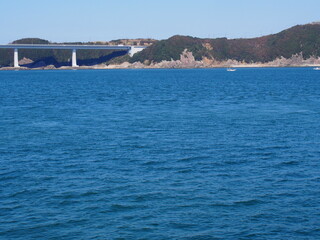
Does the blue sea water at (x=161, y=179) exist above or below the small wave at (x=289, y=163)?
below

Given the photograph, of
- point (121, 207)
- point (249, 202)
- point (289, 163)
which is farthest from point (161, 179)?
point (289, 163)

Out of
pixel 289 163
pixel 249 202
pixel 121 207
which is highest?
pixel 289 163

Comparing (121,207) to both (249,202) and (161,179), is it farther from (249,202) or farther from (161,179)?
(249,202)

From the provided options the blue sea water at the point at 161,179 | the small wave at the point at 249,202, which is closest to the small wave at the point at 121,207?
the blue sea water at the point at 161,179

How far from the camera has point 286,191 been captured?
60.7 ft

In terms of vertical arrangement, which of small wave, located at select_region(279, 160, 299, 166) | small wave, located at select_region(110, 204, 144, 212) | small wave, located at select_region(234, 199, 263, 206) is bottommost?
small wave, located at select_region(110, 204, 144, 212)

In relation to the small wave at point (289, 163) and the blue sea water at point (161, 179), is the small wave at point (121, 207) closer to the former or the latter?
the blue sea water at point (161, 179)

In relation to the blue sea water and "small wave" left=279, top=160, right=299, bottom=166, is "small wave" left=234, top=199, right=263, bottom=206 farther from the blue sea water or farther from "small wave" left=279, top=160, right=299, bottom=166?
"small wave" left=279, top=160, right=299, bottom=166

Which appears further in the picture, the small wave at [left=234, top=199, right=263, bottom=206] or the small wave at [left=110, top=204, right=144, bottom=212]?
the small wave at [left=234, top=199, right=263, bottom=206]

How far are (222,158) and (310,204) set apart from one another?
722 cm

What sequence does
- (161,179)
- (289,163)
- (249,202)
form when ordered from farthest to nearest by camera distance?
(289,163) → (161,179) → (249,202)

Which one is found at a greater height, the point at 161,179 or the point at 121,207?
the point at 161,179

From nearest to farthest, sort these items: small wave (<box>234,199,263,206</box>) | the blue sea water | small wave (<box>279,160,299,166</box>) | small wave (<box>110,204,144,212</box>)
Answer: the blue sea water < small wave (<box>110,204,144,212</box>) < small wave (<box>234,199,263,206</box>) < small wave (<box>279,160,299,166</box>)

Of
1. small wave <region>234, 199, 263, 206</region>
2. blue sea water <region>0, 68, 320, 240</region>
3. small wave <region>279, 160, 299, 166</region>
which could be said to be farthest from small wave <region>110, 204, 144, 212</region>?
small wave <region>279, 160, 299, 166</region>
